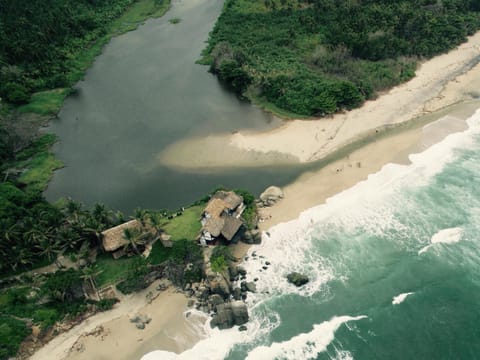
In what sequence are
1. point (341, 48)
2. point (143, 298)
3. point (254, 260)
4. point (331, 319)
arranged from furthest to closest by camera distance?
point (341, 48) < point (254, 260) < point (143, 298) < point (331, 319)

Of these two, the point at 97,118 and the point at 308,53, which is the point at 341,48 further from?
the point at 97,118

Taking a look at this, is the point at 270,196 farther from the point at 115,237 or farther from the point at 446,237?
the point at 446,237

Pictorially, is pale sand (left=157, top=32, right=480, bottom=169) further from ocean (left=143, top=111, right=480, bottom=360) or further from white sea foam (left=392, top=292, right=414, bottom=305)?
white sea foam (left=392, top=292, right=414, bottom=305)

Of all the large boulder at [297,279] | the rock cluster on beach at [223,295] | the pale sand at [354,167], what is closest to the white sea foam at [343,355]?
the large boulder at [297,279]

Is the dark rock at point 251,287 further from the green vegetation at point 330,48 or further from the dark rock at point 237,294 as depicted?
the green vegetation at point 330,48

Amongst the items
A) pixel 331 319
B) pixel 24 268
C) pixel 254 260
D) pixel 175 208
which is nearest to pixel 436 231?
pixel 331 319

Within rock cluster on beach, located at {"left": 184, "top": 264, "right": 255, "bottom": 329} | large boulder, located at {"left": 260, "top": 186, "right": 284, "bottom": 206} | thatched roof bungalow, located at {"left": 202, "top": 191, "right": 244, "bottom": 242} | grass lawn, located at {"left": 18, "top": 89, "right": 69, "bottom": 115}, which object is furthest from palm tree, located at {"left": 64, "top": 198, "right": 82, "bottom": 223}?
grass lawn, located at {"left": 18, "top": 89, "right": 69, "bottom": 115}

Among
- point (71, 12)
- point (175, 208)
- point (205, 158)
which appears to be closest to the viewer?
point (175, 208)

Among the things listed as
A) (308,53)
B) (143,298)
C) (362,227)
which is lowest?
(143,298)
